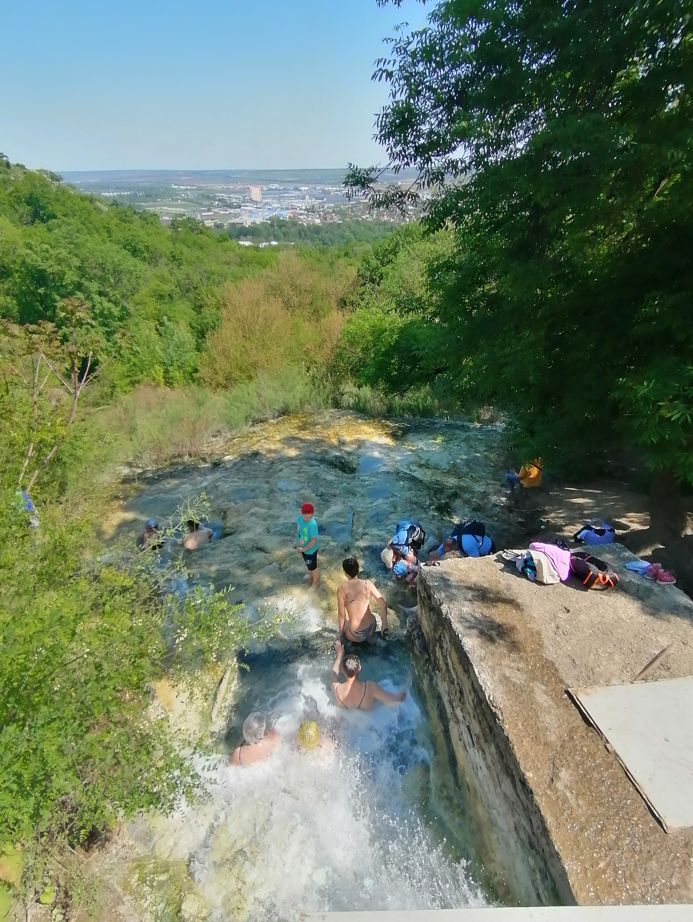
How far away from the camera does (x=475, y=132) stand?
15.5ft

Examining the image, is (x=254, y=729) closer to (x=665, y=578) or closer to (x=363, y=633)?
(x=363, y=633)

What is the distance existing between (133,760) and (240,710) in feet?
6.32

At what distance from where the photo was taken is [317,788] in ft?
14.0

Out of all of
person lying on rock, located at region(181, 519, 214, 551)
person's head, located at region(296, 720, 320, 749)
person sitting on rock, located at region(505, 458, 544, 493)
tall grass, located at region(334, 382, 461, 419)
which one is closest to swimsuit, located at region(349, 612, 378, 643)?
person's head, located at region(296, 720, 320, 749)

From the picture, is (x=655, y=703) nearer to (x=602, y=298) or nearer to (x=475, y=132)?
(x=602, y=298)

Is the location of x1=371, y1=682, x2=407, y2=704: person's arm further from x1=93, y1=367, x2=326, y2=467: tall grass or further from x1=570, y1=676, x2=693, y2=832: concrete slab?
x1=93, y1=367, x2=326, y2=467: tall grass

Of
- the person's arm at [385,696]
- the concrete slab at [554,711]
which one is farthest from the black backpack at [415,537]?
the person's arm at [385,696]

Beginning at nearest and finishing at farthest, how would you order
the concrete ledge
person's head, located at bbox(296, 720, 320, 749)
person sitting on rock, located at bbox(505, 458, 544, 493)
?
1. the concrete ledge
2. person's head, located at bbox(296, 720, 320, 749)
3. person sitting on rock, located at bbox(505, 458, 544, 493)

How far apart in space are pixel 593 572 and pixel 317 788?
3178 mm

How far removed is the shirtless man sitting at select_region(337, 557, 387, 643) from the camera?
5.13 metres

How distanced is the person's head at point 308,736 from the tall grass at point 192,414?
6537mm

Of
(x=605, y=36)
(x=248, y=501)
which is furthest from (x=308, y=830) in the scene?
(x=605, y=36)

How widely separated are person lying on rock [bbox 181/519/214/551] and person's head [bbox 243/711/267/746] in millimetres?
3470

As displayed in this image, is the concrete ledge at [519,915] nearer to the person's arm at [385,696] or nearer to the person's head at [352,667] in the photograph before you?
the person's head at [352,667]
